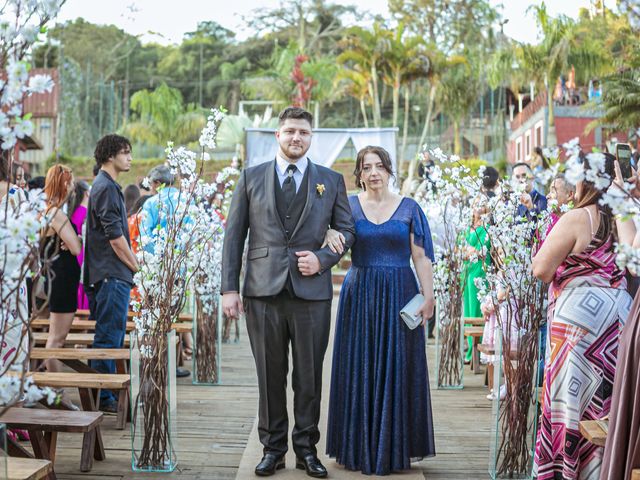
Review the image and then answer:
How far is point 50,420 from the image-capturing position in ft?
13.9

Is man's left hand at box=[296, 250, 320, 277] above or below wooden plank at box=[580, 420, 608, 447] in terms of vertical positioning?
above

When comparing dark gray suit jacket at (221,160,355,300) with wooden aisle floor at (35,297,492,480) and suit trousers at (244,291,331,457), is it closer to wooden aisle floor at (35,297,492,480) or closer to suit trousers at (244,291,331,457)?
suit trousers at (244,291,331,457)

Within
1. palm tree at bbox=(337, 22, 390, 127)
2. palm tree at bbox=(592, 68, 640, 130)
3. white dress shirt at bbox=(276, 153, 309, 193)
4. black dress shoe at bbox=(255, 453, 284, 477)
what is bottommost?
black dress shoe at bbox=(255, 453, 284, 477)

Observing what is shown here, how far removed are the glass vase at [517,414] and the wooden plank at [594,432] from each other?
0.86 metres

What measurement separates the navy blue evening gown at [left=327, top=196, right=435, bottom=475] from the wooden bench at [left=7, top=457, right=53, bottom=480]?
191 cm

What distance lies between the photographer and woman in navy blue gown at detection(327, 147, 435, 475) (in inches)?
189

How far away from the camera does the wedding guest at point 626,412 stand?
323 cm

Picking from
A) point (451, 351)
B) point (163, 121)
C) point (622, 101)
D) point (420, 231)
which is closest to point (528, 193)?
point (451, 351)

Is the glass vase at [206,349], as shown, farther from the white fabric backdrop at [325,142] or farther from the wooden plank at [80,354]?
the white fabric backdrop at [325,142]

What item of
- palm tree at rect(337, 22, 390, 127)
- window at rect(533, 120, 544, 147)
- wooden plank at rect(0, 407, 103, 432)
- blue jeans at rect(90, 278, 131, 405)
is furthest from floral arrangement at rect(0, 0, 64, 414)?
window at rect(533, 120, 544, 147)

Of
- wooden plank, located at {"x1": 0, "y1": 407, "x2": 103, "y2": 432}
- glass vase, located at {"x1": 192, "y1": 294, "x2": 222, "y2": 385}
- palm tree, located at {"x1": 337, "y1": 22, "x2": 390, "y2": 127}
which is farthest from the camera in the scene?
palm tree, located at {"x1": 337, "y1": 22, "x2": 390, "y2": 127}

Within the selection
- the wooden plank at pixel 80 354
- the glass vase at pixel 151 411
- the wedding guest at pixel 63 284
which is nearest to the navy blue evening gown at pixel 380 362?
the glass vase at pixel 151 411

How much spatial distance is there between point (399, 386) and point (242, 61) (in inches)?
2083

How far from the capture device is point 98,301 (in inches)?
241
